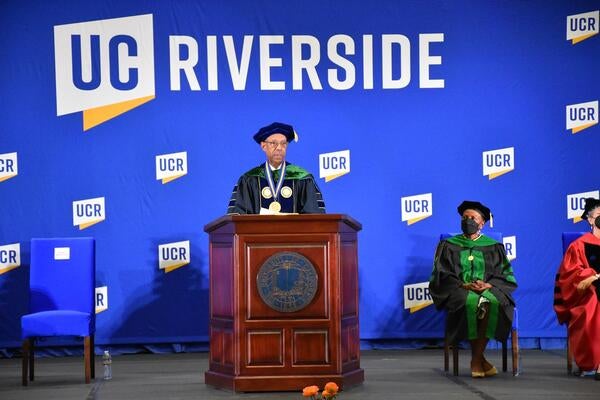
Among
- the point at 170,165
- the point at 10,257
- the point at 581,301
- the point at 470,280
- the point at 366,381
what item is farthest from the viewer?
the point at 170,165

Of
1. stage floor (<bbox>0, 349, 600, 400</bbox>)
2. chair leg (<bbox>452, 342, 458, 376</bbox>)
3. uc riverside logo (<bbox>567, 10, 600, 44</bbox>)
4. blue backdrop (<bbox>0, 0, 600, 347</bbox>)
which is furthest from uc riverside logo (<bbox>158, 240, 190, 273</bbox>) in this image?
uc riverside logo (<bbox>567, 10, 600, 44</bbox>)

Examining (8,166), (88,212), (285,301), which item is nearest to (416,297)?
(88,212)

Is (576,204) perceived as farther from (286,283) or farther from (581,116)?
(286,283)

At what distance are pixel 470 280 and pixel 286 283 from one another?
1.74 metres

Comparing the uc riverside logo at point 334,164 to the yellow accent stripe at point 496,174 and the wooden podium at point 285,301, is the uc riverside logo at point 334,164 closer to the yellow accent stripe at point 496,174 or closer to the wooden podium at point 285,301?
the yellow accent stripe at point 496,174

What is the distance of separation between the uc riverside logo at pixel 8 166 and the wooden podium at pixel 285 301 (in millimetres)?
3350

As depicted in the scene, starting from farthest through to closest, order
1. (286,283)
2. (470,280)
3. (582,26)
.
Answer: (582,26) → (470,280) → (286,283)

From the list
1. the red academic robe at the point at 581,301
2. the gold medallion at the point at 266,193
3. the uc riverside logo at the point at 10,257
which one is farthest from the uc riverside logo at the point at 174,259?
the red academic robe at the point at 581,301

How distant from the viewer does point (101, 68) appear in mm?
8766

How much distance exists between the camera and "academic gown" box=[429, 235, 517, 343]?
6992 mm

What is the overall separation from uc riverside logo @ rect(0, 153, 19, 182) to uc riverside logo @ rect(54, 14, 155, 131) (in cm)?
57

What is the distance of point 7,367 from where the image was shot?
8.05m

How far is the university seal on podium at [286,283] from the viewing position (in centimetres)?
601

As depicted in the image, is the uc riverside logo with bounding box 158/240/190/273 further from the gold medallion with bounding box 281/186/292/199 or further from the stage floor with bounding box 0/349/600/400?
the gold medallion with bounding box 281/186/292/199
